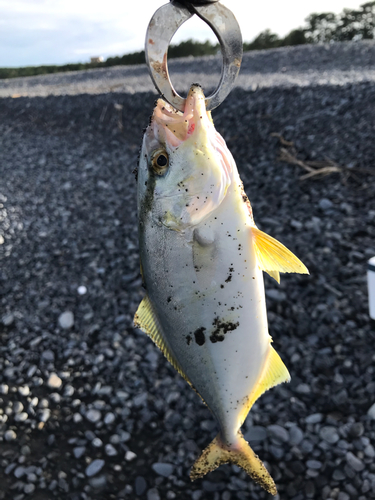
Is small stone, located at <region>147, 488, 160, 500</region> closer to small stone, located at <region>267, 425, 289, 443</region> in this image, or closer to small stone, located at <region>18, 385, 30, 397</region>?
small stone, located at <region>267, 425, 289, 443</region>

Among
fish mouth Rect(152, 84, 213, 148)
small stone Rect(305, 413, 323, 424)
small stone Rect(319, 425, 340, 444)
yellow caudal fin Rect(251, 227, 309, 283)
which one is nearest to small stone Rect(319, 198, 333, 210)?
small stone Rect(305, 413, 323, 424)

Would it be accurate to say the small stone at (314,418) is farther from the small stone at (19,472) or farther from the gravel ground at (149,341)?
the small stone at (19,472)

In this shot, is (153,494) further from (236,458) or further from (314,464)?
(236,458)

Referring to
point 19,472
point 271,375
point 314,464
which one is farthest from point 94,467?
point 271,375

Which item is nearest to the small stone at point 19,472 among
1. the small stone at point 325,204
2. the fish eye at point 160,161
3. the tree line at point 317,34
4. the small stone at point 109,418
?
the small stone at point 109,418

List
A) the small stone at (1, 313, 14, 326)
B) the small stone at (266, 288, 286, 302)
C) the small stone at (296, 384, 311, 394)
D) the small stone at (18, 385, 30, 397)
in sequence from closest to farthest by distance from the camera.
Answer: the small stone at (296, 384, 311, 394) < the small stone at (18, 385, 30, 397) < the small stone at (266, 288, 286, 302) < the small stone at (1, 313, 14, 326)

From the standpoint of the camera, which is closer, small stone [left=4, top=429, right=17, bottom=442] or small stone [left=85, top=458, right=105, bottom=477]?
small stone [left=85, top=458, right=105, bottom=477]
